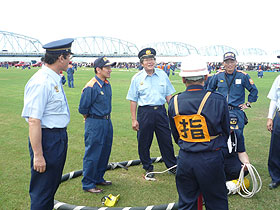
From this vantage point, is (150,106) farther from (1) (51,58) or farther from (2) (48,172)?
(2) (48,172)

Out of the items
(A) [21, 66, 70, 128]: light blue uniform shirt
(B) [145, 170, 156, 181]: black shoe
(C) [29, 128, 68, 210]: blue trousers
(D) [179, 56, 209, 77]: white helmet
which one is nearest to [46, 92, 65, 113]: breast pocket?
(A) [21, 66, 70, 128]: light blue uniform shirt

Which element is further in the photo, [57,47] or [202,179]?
[57,47]

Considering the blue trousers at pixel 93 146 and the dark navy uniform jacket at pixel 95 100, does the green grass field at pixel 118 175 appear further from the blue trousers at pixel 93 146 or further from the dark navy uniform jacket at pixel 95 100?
the dark navy uniform jacket at pixel 95 100

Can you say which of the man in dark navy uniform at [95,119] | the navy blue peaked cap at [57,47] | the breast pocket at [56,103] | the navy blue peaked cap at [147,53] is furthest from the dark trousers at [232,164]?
the navy blue peaked cap at [57,47]

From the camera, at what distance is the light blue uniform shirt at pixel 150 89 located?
227 inches

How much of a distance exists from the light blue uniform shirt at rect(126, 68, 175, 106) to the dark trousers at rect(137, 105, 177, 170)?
0.14m

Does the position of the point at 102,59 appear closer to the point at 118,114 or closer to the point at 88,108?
the point at 88,108

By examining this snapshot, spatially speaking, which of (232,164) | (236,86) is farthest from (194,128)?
(236,86)

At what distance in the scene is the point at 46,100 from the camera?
326 centimetres

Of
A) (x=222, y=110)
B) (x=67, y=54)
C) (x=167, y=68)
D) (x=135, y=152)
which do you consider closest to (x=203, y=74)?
(x=222, y=110)

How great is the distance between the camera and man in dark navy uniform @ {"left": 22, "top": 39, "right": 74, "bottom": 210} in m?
3.19

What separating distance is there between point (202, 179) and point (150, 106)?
2755mm

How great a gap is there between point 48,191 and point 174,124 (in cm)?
171

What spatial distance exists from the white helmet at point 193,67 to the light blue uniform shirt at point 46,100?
4.86ft
